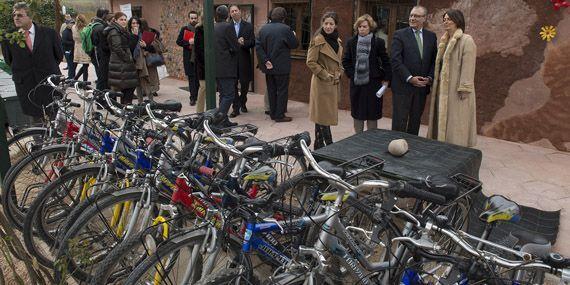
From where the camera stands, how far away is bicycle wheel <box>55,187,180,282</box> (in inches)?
110

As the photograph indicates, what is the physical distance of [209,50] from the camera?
175 inches

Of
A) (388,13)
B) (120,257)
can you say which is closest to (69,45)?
(388,13)

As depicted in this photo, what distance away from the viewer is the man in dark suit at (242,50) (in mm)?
7469

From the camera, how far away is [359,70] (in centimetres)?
529

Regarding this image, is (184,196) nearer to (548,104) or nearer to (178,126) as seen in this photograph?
(178,126)

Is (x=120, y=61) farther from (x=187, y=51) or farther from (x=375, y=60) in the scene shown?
(x=375, y=60)

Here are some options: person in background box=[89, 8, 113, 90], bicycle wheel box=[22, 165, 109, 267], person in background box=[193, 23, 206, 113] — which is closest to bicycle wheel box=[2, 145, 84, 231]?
bicycle wheel box=[22, 165, 109, 267]

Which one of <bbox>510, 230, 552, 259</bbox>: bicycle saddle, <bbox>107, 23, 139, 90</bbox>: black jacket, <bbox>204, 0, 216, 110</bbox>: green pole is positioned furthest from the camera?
<bbox>107, 23, 139, 90</bbox>: black jacket

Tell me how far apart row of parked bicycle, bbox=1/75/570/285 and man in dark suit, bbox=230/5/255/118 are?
13.1 ft

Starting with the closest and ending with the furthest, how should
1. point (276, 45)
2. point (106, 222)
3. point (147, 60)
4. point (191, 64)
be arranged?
point (106, 222) < point (276, 45) < point (147, 60) < point (191, 64)

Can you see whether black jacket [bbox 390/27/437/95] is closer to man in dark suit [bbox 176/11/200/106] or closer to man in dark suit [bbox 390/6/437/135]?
man in dark suit [bbox 390/6/437/135]

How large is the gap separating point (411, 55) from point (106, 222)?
3.51 meters

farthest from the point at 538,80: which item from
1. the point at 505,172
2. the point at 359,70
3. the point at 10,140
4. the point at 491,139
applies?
the point at 10,140

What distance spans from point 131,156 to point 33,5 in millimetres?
1110
